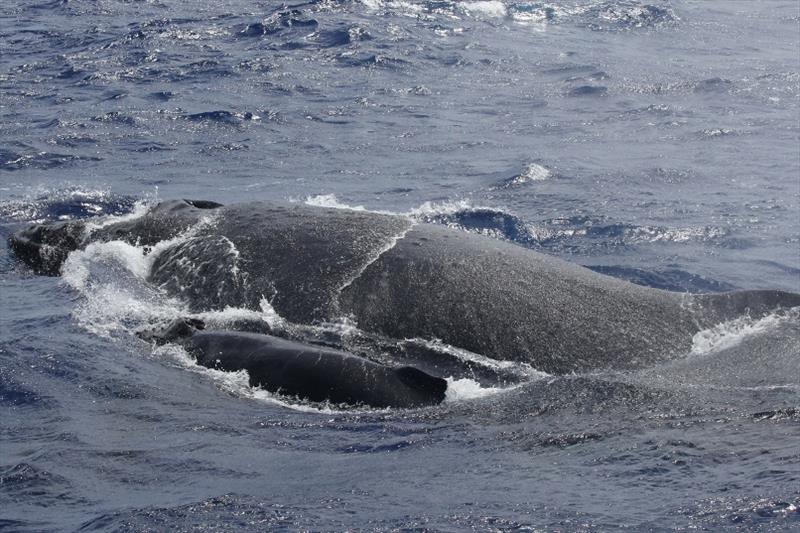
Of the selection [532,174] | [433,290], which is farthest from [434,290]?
[532,174]

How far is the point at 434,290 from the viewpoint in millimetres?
11453

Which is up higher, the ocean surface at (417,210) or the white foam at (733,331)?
the white foam at (733,331)

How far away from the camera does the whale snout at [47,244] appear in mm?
14125

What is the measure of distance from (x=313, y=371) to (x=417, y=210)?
895 cm

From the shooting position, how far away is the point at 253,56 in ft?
103

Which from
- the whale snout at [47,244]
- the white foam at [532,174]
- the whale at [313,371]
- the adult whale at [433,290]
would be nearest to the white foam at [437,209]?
→ the white foam at [532,174]

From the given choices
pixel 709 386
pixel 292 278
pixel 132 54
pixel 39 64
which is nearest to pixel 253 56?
pixel 132 54

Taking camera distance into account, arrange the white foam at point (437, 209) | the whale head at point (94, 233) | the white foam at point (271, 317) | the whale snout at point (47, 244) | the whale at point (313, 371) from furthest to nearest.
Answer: the white foam at point (437, 209) → the whale snout at point (47, 244) → the whale head at point (94, 233) → the white foam at point (271, 317) → the whale at point (313, 371)

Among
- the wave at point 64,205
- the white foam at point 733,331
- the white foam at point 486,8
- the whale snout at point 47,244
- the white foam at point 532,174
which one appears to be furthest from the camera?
the white foam at point 486,8

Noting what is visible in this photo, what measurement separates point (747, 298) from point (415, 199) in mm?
9351

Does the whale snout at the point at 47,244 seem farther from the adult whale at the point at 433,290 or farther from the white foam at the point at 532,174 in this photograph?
the white foam at the point at 532,174

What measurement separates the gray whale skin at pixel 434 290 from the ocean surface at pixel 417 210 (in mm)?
343

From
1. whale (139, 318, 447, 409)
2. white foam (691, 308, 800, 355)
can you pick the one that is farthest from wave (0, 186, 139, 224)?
white foam (691, 308, 800, 355)

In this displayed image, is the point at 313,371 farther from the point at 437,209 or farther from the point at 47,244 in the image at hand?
the point at 437,209
